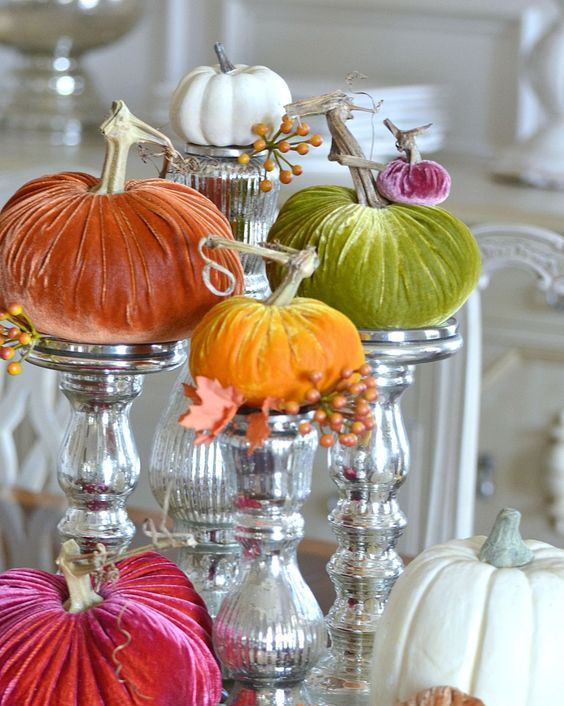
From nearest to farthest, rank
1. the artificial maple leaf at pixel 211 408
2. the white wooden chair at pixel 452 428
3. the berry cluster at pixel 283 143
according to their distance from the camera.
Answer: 1. the artificial maple leaf at pixel 211 408
2. the berry cluster at pixel 283 143
3. the white wooden chair at pixel 452 428

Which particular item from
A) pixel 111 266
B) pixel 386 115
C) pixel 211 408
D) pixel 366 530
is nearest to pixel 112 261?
pixel 111 266

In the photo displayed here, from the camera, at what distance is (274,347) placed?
0.49 m

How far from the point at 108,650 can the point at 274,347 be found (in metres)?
0.14

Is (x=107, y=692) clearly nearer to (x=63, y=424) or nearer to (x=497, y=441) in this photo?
(x=63, y=424)

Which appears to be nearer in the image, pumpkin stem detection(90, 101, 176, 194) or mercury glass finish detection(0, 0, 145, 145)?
pumpkin stem detection(90, 101, 176, 194)

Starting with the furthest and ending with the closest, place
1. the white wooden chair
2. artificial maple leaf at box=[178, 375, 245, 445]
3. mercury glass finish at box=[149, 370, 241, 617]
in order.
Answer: the white wooden chair < mercury glass finish at box=[149, 370, 241, 617] < artificial maple leaf at box=[178, 375, 245, 445]

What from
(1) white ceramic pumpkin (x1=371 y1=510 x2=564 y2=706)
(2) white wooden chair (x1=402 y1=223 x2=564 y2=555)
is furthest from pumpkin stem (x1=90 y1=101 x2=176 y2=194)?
(2) white wooden chair (x1=402 y1=223 x2=564 y2=555)

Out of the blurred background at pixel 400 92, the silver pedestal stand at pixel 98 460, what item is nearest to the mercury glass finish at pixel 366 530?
the silver pedestal stand at pixel 98 460

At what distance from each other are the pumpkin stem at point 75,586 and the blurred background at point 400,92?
114 centimetres

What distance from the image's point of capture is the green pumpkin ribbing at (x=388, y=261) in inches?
22.4

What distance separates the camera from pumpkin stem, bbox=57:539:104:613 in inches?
20.8

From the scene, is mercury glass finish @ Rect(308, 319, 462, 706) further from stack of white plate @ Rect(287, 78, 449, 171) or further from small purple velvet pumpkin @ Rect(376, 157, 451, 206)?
stack of white plate @ Rect(287, 78, 449, 171)

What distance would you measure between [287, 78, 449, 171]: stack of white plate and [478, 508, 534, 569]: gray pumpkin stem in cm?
117

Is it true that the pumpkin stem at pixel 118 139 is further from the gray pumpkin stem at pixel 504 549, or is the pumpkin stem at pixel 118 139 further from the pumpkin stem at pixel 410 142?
the gray pumpkin stem at pixel 504 549
